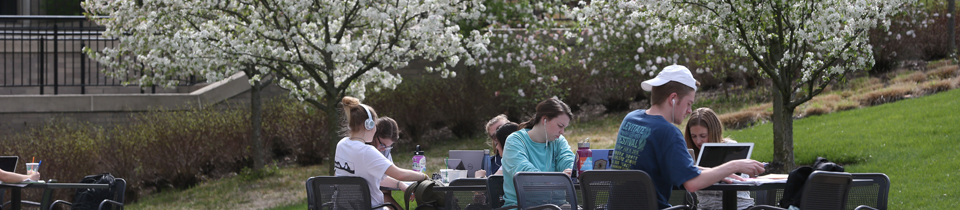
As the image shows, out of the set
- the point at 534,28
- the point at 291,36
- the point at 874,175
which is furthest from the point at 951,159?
the point at 534,28

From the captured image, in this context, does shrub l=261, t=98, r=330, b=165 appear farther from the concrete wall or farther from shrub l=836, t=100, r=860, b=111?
shrub l=836, t=100, r=860, b=111

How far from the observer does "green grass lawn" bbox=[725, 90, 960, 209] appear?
833 centimetres

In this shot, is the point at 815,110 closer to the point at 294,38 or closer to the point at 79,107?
the point at 294,38

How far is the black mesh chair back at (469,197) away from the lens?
5334mm

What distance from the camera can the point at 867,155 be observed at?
10117mm

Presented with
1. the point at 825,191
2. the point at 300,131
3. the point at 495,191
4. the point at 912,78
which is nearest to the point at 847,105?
the point at 912,78

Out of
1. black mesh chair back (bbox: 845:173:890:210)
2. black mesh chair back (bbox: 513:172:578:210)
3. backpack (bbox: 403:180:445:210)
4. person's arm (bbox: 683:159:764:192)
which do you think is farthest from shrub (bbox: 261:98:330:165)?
person's arm (bbox: 683:159:764:192)

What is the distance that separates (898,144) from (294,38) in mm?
7303

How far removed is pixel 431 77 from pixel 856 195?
1239 centimetres

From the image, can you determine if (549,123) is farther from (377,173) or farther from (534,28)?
(534,28)

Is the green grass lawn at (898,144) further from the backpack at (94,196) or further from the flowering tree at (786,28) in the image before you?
the backpack at (94,196)

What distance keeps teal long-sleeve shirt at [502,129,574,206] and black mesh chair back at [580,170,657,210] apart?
68 cm

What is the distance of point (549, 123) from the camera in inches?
194

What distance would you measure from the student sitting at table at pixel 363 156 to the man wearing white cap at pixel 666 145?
1.81 m
